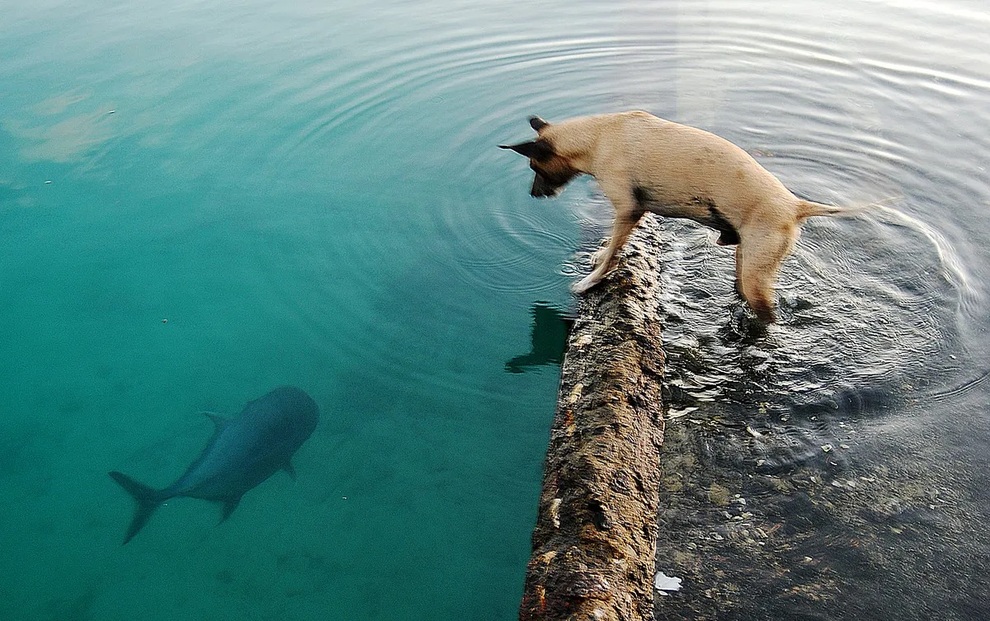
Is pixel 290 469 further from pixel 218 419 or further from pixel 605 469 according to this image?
pixel 605 469

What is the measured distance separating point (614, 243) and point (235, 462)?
270 centimetres

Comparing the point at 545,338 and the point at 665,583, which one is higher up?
the point at 545,338

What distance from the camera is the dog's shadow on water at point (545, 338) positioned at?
190 inches

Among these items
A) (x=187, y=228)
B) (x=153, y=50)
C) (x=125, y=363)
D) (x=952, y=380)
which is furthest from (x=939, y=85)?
(x=153, y=50)

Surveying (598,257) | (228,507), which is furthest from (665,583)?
(598,257)

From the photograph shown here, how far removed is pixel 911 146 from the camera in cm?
677

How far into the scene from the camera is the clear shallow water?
3.98 meters

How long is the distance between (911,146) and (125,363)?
23.2 ft

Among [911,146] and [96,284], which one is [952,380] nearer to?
[911,146]

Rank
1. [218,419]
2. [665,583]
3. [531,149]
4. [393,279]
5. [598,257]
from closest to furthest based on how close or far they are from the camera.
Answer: [665,583]
[218,419]
[531,149]
[598,257]
[393,279]

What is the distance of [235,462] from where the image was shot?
13.7ft

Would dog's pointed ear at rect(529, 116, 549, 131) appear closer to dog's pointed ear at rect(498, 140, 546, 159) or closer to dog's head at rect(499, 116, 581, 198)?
dog's head at rect(499, 116, 581, 198)

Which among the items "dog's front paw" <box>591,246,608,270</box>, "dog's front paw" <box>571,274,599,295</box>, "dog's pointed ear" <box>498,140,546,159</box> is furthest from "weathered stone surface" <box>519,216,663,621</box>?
"dog's pointed ear" <box>498,140,546,159</box>

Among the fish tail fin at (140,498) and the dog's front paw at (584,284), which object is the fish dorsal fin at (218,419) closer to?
the fish tail fin at (140,498)
